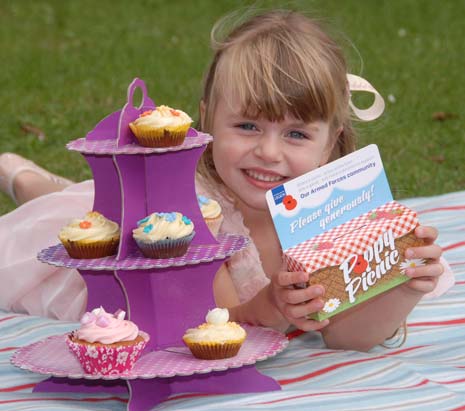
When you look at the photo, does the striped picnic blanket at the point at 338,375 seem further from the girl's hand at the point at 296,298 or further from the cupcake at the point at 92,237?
the cupcake at the point at 92,237

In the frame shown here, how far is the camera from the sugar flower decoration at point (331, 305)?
2611 mm

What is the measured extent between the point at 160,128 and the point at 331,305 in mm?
623

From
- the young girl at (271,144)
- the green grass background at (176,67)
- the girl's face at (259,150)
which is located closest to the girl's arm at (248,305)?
the young girl at (271,144)

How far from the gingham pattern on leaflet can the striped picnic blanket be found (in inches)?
13.4

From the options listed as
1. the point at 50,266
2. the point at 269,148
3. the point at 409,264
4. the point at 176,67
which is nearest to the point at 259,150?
the point at 269,148

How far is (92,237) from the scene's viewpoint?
2568mm

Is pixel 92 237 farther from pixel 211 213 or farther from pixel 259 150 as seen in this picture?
pixel 259 150

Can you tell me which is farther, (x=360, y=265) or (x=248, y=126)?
(x=248, y=126)

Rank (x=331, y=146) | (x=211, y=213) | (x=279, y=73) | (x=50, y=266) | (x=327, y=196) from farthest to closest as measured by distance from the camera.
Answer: (x=50, y=266) < (x=331, y=146) < (x=279, y=73) < (x=211, y=213) < (x=327, y=196)

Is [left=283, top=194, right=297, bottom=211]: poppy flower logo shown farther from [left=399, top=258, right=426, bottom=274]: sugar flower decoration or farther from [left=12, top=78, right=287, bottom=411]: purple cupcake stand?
[left=399, top=258, right=426, bottom=274]: sugar flower decoration

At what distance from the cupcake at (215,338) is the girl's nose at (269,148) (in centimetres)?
55

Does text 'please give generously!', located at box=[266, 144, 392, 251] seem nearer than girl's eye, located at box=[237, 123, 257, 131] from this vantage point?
Yes

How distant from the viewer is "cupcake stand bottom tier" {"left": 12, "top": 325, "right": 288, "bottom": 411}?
2.51m

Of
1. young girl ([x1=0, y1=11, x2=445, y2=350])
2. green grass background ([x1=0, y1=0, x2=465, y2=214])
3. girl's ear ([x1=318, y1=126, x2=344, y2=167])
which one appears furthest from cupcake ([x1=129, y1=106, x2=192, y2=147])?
green grass background ([x1=0, y1=0, x2=465, y2=214])
